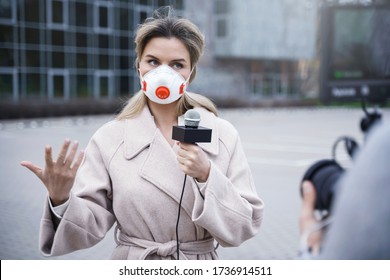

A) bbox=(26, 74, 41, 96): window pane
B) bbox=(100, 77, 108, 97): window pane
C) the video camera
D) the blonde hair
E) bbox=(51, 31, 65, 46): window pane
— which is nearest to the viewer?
the video camera

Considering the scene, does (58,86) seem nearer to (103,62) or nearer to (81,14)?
(103,62)

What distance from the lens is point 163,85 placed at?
213 cm

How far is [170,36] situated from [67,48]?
25831 millimetres

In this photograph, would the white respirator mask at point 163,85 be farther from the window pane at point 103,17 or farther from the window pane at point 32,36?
the window pane at point 103,17

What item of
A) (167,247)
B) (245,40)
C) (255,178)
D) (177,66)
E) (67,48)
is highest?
(245,40)

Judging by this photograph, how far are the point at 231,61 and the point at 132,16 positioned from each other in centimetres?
875

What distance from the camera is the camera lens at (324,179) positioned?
3.54ft

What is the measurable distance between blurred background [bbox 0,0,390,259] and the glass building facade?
0.05 metres

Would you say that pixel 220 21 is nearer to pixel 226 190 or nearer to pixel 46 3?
pixel 46 3

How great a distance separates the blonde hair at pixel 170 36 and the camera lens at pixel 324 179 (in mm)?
1154

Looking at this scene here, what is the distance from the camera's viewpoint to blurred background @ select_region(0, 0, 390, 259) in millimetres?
1799

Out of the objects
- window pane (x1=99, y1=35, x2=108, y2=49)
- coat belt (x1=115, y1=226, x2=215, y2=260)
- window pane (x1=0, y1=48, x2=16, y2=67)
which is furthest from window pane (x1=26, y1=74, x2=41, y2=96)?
coat belt (x1=115, y1=226, x2=215, y2=260)

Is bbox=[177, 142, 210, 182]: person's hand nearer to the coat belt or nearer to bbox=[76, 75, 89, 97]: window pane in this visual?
the coat belt

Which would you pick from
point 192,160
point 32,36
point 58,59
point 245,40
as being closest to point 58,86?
point 58,59
